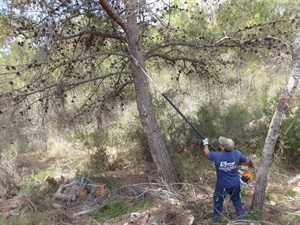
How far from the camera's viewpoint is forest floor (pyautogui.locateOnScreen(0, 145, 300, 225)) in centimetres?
447

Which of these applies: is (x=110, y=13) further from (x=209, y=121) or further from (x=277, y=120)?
(x=209, y=121)

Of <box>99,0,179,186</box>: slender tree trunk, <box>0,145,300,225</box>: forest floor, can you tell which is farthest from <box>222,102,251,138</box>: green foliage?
<box>99,0,179,186</box>: slender tree trunk

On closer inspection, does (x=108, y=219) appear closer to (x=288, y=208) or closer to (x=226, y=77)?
(x=288, y=208)

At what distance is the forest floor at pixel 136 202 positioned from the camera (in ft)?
14.7

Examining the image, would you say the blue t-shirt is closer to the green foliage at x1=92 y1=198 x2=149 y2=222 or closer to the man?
the man

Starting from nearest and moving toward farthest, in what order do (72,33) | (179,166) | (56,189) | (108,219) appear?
(108,219) < (72,33) < (179,166) < (56,189)

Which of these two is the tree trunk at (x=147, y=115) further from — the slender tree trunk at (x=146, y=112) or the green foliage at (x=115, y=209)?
the green foliage at (x=115, y=209)

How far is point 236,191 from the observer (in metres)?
4.48

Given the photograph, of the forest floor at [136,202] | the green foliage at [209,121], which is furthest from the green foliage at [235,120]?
the forest floor at [136,202]

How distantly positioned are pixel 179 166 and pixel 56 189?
2.60m

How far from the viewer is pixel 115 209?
16.8 ft

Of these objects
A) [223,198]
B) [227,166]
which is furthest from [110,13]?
[223,198]

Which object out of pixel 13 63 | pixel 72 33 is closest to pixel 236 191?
pixel 72 33

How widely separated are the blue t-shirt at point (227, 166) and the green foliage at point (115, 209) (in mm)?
1376
